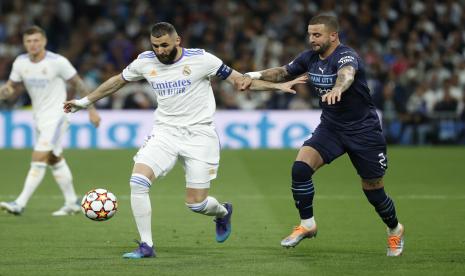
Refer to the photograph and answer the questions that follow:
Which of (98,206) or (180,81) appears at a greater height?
(180,81)

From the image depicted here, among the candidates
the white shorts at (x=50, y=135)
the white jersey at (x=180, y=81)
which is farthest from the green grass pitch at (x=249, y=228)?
the white jersey at (x=180, y=81)

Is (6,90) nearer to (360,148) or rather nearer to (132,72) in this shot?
(132,72)

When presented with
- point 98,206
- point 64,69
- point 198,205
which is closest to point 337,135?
point 198,205

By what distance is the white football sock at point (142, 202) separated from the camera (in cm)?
916

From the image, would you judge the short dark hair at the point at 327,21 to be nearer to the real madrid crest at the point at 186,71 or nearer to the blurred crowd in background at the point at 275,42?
the real madrid crest at the point at 186,71

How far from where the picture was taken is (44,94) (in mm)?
12875

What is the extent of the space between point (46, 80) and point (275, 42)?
13293mm

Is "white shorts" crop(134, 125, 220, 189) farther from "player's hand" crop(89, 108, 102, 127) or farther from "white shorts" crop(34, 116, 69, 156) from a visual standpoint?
"white shorts" crop(34, 116, 69, 156)

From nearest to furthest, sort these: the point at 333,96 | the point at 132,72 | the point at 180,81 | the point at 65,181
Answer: the point at 333,96, the point at 180,81, the point at 132,72, the point at 65,181

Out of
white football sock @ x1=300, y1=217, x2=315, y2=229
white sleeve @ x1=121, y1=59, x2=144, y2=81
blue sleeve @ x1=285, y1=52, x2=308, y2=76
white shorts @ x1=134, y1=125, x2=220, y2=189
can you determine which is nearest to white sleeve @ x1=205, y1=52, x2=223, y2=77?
white shorts @ x1=134, y1=125, x2=220, y2=189

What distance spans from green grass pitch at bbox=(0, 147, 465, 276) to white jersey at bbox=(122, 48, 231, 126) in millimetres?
1299

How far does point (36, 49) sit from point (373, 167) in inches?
203

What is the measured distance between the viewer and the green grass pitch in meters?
8.73

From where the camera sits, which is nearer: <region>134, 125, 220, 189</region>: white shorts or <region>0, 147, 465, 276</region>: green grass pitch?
<region>0, 147, 465, 276</region>: green grass pitch
